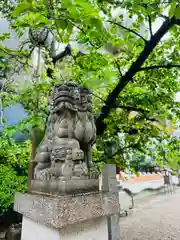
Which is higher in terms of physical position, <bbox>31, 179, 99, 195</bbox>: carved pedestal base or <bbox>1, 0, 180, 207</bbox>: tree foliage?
<bbox>1, 0, 180, 207</bbox>: tree foliage

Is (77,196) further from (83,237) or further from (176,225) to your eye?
(176,225)

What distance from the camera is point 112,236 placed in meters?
3.31

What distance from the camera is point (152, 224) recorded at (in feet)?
18.7

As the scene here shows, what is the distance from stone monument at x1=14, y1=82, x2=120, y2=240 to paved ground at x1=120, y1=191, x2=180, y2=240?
12.3ft

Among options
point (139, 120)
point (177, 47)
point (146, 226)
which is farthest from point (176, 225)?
point (177, 47)

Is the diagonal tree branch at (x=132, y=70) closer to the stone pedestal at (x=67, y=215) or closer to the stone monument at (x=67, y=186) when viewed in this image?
the stone monument at (x=67, y=186)

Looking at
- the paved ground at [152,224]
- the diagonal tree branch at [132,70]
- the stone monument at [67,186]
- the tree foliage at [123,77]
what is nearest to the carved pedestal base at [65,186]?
the stone monument at [67,186]

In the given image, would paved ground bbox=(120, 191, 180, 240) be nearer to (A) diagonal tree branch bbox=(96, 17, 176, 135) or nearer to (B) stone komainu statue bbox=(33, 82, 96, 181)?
(A) diagonal tree branch bbox=(96, 17, 176, 135)

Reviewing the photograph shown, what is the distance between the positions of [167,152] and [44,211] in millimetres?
3822

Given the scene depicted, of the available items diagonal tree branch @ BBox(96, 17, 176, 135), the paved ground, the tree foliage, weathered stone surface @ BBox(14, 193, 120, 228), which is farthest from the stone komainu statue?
the paved ground

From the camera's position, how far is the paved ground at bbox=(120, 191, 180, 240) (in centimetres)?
476

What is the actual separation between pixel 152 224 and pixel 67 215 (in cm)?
550

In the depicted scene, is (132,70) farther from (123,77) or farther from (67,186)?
(67,186)

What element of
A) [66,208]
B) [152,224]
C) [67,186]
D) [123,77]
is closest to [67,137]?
[67,186]
